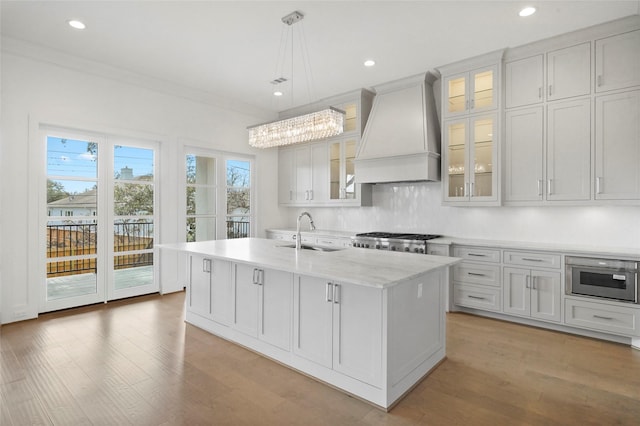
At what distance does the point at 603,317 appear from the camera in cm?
321

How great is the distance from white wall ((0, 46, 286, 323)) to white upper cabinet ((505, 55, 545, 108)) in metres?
4.17

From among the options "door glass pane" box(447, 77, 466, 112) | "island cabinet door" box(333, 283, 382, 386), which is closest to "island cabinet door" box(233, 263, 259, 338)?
"island cabinet door" box(333, 283, 382, 386)

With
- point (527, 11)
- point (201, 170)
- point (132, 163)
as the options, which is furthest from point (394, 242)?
point (132, 163)

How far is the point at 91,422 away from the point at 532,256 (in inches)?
156

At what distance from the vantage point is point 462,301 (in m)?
4.03

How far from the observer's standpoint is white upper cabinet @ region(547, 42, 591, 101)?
3443 millimetres

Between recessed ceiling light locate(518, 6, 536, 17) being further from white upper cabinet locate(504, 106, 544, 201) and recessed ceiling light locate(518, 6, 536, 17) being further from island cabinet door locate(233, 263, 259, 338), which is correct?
island cabinet door locate(233, 263, 259, 338)

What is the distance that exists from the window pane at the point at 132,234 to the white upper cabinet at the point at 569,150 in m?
5.02

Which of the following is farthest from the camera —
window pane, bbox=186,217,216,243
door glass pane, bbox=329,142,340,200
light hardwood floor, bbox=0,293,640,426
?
door glass pane, bbox=329,142,340,200

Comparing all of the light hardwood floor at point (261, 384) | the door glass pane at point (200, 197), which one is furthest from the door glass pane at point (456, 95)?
the door glass pane at point (200, 197)

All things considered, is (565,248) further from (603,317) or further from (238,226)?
(238,226)

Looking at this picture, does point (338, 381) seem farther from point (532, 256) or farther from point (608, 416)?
point (532, 256)

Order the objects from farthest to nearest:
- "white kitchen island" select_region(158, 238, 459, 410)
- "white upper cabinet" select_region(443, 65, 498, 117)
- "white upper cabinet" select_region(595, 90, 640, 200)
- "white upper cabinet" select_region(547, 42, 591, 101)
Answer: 1. "white upper cabinet" select_region(443, 65, 498, 117)
2. "white upper cabinet" select_region(547, 42, 591, 101)
3. "white upper cabinet" select_region(595, 90, 640, 200)
4. "white kitchen island" select_region(158, 238, 459, 410)

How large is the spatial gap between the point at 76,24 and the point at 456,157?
14.2 feet
